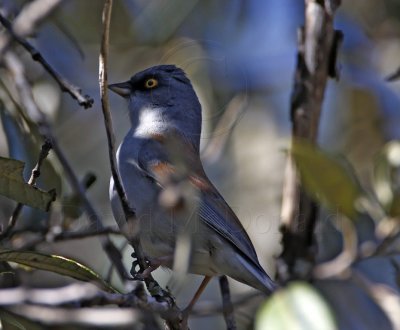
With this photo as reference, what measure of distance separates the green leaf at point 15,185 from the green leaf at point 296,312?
1226 millimetres

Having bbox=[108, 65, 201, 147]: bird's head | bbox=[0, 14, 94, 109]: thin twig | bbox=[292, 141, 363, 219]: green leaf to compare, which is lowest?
bbox=[108, 65, 201, 147]: bird's head

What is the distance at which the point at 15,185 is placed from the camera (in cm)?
345

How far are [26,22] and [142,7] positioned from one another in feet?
8.63

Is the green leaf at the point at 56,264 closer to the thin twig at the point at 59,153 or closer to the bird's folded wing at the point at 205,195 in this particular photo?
the thin twig at the point at 59,153

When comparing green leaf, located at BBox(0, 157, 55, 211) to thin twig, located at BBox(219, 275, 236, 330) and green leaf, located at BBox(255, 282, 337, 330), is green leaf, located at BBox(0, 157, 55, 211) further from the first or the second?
green leaf, located at BBox(255, 282, 337, 330)

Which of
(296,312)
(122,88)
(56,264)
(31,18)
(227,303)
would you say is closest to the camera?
(296,312)

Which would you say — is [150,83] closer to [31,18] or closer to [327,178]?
[31,18]

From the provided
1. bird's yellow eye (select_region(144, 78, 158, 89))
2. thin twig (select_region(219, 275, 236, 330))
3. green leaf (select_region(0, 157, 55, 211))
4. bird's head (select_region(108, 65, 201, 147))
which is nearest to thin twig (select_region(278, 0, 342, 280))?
thin twig (select_region(219, 275, 236, 330))

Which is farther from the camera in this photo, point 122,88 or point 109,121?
point 122,88

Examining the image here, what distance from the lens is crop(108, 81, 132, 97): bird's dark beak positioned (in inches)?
233

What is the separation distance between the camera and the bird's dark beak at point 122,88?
5910 mm

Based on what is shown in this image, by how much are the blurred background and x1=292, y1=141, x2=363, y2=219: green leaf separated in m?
2.27

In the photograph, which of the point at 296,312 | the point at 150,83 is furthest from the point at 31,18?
the point at 296,312

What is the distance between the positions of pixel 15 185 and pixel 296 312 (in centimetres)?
145
